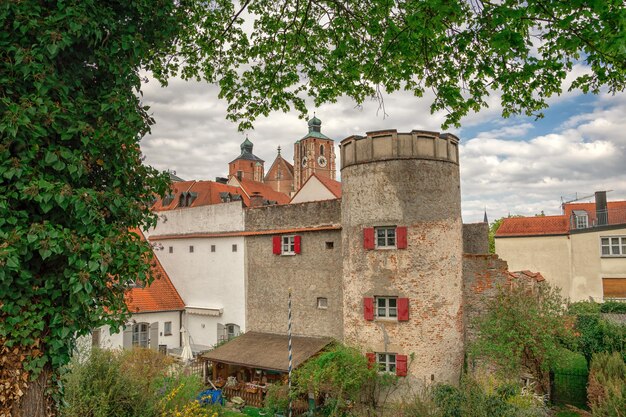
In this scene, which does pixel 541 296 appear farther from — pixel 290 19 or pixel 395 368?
pixel 290 19

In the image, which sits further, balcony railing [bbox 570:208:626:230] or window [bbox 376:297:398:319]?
balcony railing [bbox 570:208:626:230]

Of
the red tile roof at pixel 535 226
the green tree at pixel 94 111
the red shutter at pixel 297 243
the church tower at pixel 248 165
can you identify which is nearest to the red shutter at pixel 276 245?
the red shutter at pixel 297 243

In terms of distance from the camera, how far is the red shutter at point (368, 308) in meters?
19.0

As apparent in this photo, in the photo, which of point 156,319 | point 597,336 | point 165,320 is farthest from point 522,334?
point 156,319

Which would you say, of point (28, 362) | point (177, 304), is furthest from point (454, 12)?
point (177, 304)

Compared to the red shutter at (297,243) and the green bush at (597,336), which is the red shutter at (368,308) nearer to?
the red shutter at (297,243)

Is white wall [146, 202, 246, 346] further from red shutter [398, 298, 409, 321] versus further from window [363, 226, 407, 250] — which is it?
red shutter [398, 298, 409, 321]

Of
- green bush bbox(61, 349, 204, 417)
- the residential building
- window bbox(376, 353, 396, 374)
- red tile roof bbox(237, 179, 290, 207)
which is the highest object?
red tile roof bbox(237, 179, 290, 207)

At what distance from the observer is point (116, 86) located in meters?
6.95

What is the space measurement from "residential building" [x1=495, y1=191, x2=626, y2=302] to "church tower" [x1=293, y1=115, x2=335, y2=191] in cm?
4976

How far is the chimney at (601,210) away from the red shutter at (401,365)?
20213 millimetres

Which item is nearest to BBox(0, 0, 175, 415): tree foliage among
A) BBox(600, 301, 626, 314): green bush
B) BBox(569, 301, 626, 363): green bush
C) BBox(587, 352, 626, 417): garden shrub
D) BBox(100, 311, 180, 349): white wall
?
BBox(587, 352, 626, 417): garden shrub

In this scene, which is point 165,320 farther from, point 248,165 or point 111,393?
point 248,165

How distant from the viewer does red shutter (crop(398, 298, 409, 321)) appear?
18.4m
